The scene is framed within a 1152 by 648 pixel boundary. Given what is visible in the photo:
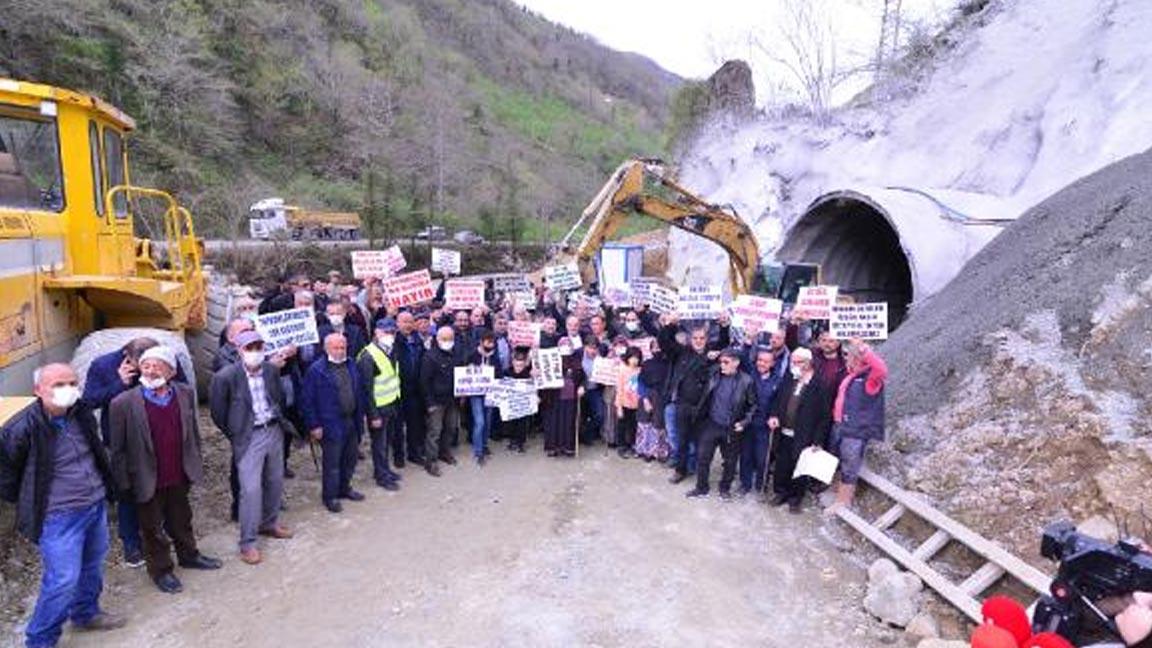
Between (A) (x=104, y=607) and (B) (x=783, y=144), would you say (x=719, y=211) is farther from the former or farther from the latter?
(A) (x=104, y=607)

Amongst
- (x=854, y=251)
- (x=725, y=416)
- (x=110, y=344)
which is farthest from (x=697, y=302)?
(x=854, y=251)

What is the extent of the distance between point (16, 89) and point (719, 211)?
34.3 ft

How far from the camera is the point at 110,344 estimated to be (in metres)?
6.64

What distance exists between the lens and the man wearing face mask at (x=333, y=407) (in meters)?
7.11

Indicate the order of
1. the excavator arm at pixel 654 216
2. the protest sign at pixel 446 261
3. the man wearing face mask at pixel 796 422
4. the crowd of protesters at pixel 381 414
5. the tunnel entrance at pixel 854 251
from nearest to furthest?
the crowd of protesters at pixel 381 414, the man wearing face mask at pixel 796 422, the excavator arm at pixel 654 216, the protest sign at pixel 446 261, the tunnel entrance at pixel 854 251

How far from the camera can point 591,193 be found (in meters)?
52.2

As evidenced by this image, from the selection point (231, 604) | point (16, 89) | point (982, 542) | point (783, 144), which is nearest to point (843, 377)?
point (982, 542)

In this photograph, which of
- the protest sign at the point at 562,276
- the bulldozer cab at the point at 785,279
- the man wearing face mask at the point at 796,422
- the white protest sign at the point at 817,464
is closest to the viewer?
the white protest sign at the point at 817,464

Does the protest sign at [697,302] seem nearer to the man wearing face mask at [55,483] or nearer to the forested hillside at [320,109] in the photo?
the man wearing face mask at [55,483]

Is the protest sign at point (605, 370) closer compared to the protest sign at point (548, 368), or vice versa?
the protest sign at point (548, 368)

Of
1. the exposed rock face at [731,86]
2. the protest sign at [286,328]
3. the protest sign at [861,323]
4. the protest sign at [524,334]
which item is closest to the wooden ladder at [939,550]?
the protest sign at [861,323]

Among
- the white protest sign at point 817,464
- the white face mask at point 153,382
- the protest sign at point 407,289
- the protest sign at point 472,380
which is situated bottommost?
the white protest sign at point 817,464

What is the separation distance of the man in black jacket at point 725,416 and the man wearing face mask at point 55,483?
17.9 feet

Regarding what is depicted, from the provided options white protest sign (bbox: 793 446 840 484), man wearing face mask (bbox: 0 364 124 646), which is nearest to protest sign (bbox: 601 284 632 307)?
white protest sign (bbox: 793 446 840 484)
